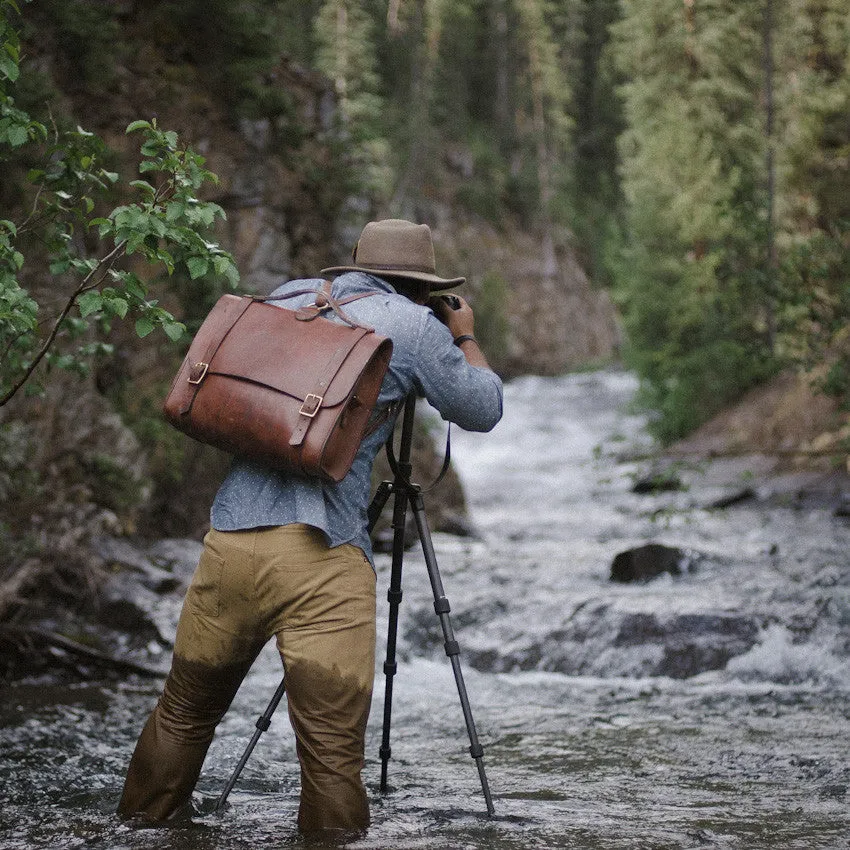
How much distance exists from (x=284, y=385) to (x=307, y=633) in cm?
80

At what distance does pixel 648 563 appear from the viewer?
997 cm

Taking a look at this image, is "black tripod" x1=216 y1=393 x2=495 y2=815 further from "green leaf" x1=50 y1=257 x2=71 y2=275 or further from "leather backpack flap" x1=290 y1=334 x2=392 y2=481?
"green leaf" x1=50 y1=257 x2=71 y2=275

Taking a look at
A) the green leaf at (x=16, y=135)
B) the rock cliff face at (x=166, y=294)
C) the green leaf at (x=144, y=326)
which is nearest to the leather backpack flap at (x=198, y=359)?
the green leaf at (x=144, y=326)

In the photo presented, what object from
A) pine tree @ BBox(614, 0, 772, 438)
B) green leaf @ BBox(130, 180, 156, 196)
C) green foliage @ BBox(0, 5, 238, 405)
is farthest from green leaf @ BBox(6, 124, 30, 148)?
pine tree @ BBox(614, 0, 772, 438)

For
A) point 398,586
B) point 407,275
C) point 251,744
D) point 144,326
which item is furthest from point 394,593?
point 144,326

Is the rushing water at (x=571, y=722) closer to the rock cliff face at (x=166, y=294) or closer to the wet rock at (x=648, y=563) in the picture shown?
the wet rock at (x=648, y=563)

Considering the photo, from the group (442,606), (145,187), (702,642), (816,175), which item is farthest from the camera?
(816,175)

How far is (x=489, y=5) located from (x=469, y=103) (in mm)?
4893

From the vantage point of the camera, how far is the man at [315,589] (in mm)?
3475

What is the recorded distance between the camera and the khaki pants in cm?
346

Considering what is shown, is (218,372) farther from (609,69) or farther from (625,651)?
(609,69)

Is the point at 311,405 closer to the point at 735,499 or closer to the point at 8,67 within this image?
the point at 8,67

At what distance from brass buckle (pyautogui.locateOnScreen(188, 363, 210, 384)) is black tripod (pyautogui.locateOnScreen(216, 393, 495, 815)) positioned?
0.72 meters

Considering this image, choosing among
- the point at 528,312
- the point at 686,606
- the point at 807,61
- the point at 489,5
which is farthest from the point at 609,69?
the point at 686,606
